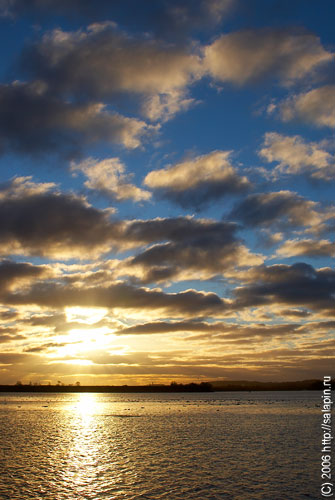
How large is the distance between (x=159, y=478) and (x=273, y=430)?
4495cm

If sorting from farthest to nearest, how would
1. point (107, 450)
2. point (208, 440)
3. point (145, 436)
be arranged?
point (145, 436)
point (208, 440)
point (107, 450)

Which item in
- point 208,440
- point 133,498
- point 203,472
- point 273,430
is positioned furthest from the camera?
point 273,430

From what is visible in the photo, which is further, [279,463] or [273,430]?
[273,430]

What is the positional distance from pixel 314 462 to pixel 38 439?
42.6m

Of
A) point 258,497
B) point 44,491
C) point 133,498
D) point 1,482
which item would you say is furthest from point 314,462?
point 1,482

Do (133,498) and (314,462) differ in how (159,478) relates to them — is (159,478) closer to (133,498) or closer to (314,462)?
(133,498)

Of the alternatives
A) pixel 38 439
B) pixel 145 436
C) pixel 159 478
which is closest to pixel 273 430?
pixel 145 436

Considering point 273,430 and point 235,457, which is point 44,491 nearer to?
point 235,457

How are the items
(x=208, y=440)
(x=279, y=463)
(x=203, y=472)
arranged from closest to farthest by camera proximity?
(x=203, y=472) → (x=279, y=463) → (x=208, y=440)

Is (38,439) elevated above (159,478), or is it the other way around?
(159,478)

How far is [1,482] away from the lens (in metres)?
36.7

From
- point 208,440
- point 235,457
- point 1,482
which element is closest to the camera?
point 1,482

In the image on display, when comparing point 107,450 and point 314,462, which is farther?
point 107,450

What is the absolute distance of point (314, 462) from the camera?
4609 cm
